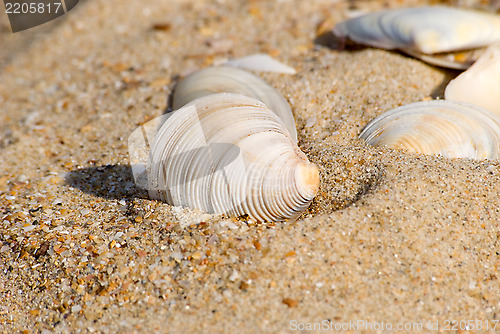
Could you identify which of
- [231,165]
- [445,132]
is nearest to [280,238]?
[231,165]

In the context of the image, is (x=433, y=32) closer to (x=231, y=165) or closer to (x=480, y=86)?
(x=480, y=86)

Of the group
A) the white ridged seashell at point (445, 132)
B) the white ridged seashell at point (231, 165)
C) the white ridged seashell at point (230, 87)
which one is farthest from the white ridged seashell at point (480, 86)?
the white ridged seashell at point (231, 165)

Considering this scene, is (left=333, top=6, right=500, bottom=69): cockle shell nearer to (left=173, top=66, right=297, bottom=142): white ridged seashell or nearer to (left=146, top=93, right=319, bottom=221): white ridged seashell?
(left=173, top=66, right=297, bottom=142): white ridged seashell

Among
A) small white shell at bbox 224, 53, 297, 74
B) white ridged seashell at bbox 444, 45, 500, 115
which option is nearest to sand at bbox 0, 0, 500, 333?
small white shell at bbox 224, 53, 297, 74

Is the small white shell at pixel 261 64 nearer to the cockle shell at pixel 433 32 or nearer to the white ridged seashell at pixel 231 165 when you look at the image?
the cockle shell at pixel 433 32

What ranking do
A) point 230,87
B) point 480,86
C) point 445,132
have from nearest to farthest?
1. point 445,132
2. point 480,86
3. point 230,87

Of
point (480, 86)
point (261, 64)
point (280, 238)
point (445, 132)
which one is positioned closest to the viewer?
point (280, 238)
